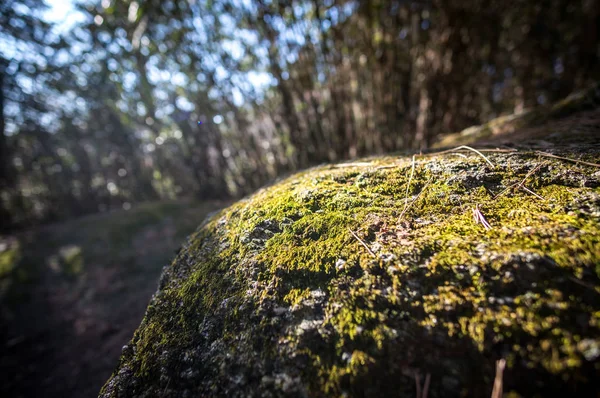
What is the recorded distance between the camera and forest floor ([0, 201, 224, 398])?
2994 millimetres

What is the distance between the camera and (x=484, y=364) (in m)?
0.63

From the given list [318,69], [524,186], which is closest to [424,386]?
[524,186]

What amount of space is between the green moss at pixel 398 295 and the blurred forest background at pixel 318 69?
68.7 inches

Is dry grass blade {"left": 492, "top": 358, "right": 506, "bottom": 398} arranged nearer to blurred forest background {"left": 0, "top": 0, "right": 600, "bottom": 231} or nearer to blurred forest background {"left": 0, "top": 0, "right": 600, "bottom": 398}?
blurred forest background {"left": 0, "top": 0, "right": 600, "bottom": 231}

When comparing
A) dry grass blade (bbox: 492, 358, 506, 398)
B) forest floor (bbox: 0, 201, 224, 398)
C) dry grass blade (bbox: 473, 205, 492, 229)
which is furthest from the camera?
forest floor (bbox: 0, 201, 224, 398)

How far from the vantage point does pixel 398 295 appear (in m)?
0.77

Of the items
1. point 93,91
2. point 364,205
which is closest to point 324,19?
point 364,205

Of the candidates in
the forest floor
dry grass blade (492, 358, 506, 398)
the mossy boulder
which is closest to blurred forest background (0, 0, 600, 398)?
the forest floor

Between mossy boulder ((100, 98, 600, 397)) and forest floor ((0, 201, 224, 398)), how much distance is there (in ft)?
5.98

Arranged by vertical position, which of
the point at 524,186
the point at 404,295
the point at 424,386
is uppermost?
the point at 524,186

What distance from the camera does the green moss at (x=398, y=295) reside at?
2.08ft

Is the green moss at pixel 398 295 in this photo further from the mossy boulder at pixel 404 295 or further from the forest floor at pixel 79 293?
the forest floor at pixel 79 293

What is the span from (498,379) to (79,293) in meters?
5.55

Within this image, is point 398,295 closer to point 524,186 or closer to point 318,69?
point 524,186
